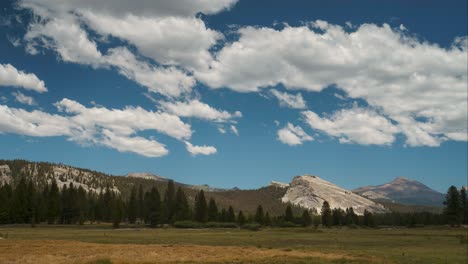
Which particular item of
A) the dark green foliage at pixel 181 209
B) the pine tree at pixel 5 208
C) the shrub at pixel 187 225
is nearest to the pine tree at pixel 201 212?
the dark green foliage at pixel 181 209

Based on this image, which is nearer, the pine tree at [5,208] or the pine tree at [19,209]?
the pine tree at [5,208]

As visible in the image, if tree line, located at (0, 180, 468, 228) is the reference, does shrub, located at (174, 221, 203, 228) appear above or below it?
below

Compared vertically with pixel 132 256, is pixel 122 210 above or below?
above

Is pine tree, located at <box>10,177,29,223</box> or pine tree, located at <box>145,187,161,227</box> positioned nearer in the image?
pine tree, located at <box>10,177,29,223</box>

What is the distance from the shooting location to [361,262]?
126ft

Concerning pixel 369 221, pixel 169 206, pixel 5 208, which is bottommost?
pixel 369 221

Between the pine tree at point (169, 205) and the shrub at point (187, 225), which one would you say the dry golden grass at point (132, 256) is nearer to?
the shrub at point (187, 225)

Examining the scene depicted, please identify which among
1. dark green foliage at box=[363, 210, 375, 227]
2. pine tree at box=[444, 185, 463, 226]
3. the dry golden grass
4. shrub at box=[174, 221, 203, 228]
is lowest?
the dry golden grass

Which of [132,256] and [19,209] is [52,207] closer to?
[19,209]

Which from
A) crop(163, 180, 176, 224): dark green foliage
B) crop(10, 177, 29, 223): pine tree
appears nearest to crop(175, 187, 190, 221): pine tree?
crop(163, 180, 176, 224): dark green foliage

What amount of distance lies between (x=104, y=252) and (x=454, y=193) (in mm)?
153381

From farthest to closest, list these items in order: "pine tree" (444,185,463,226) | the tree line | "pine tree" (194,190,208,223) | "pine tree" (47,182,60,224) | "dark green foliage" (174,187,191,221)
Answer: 1. "pine tree" (194,190,208,223)
2. "dark green foliage" (174,187,191,221)
3. "pine tree" (444,185,463,226)
4. "pine tree" (47,182,60,224)
5. the tree line

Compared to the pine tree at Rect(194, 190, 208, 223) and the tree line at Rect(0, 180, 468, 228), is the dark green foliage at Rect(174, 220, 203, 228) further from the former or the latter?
the pine tree at Rect(194, 190, 208, 223)

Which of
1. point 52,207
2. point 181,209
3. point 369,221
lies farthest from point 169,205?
point 369,221
